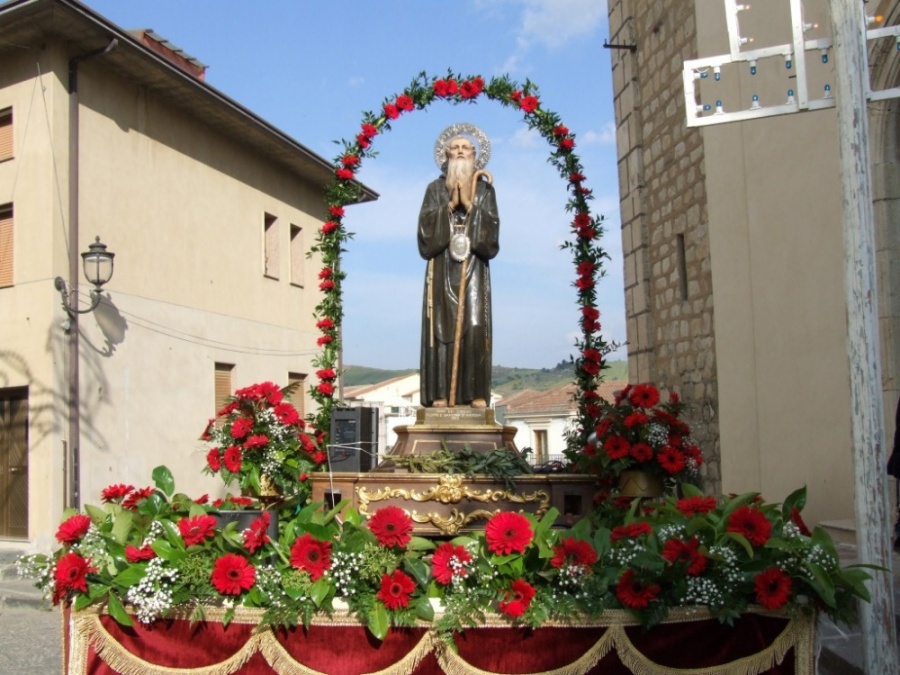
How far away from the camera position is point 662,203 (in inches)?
466

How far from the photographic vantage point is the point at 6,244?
12.4m

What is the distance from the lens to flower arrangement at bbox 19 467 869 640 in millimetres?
3346

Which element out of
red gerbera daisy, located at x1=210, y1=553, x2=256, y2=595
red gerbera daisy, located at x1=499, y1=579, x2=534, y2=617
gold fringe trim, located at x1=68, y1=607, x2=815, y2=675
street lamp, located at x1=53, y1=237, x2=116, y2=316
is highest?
street lamp, located at x1=53, y1=237, x2=116, y2=316

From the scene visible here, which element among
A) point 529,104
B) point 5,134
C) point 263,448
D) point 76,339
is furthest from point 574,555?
point 5,134

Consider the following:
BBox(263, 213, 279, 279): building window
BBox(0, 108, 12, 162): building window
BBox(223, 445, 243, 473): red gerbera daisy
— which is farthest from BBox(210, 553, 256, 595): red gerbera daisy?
BBox(263, 213, 279, 279): building window

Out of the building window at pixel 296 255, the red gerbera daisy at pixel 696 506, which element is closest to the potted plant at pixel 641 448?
the red gerbera daisy at pixel 696 506

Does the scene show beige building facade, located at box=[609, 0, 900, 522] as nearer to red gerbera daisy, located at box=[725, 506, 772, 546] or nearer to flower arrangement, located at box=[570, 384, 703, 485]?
flower arrangement, located at box=[570, 384, 703, 485]

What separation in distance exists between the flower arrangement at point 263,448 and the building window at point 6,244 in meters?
7.24

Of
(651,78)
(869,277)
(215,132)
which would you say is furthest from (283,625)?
(215,132)

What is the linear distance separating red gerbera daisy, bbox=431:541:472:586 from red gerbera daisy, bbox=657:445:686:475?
2.46m

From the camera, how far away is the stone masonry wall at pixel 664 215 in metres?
10.7

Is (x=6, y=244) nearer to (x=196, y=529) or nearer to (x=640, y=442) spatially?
(x=640, y=442)

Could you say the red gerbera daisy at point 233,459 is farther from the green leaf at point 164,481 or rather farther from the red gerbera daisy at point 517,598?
the red gerbera daisy at point 517,598

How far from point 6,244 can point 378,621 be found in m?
10.6
